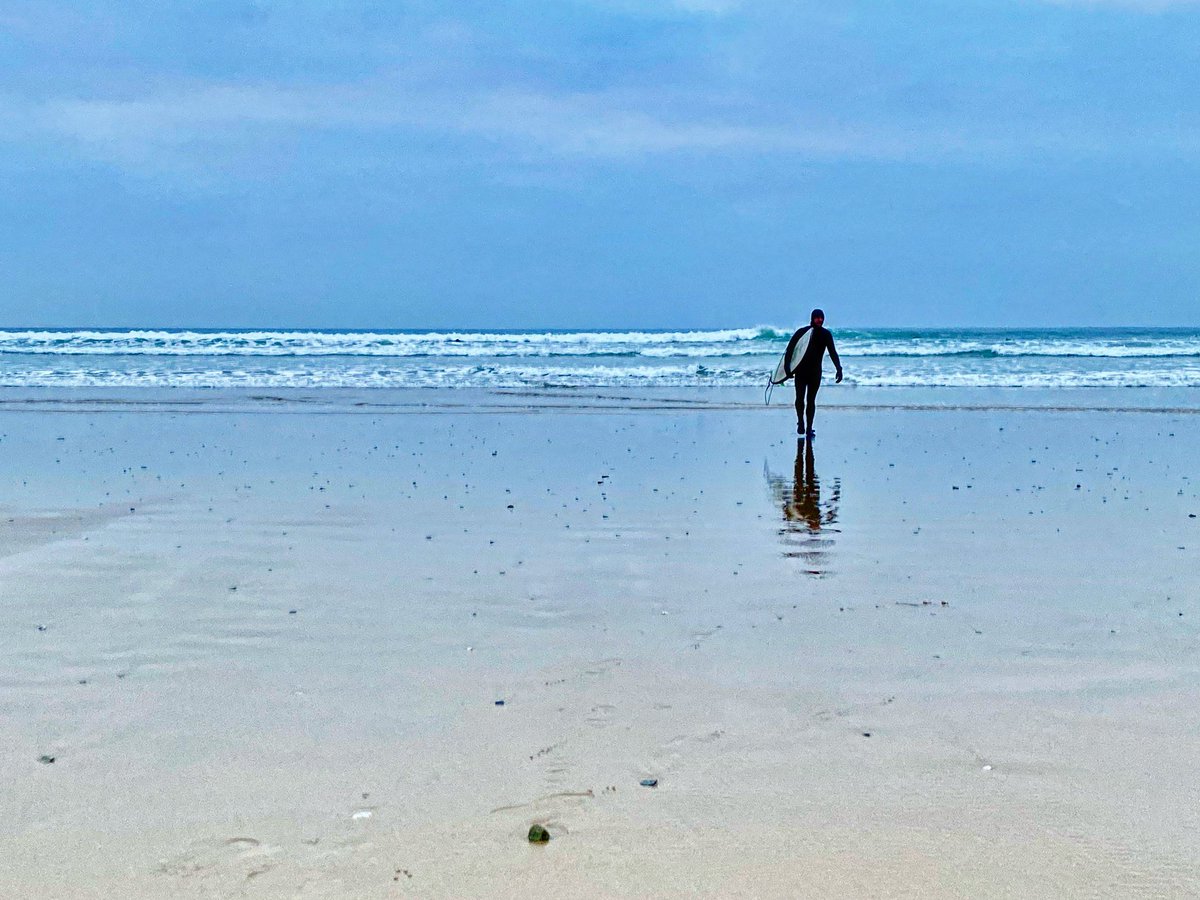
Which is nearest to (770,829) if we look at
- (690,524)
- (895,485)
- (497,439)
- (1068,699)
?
(1068,699)

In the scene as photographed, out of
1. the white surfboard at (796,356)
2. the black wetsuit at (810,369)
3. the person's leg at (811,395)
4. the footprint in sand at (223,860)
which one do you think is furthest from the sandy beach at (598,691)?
the white surfboard at (796,356)

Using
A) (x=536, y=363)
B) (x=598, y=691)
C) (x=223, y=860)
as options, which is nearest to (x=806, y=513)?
(x=598, y=691)

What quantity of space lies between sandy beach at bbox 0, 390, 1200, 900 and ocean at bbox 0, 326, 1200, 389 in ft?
53.5

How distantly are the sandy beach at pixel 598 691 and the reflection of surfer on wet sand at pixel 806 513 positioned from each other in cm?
5

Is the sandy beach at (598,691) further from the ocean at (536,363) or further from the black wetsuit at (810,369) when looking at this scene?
the ocean at (536,363)

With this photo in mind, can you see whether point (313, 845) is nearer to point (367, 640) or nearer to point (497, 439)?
point (367, 640)

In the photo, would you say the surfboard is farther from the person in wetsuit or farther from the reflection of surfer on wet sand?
the reflection of surfer on wet sand

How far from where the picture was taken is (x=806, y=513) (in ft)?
27.3

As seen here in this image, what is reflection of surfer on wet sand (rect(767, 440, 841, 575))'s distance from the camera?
688 cm

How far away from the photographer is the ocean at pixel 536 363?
25172mm

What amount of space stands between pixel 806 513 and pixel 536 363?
24536mm

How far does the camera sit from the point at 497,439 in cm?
Answer: 1332

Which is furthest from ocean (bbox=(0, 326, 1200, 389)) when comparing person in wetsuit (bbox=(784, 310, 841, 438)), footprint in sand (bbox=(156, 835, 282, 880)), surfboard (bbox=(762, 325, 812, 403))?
footprint in sand (bbox=(156, 835, 282, 880))

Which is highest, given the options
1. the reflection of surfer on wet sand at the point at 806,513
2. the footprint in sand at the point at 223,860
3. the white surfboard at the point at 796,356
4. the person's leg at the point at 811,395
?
the white surfboard at the point at 796,356
